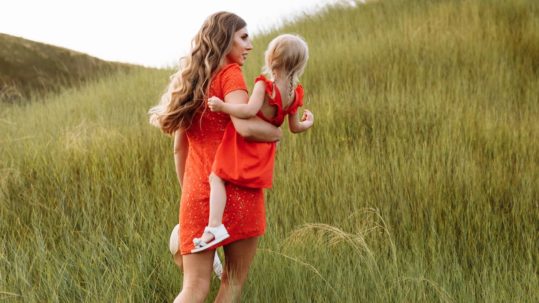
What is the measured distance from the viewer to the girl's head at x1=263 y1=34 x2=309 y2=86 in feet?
8.43

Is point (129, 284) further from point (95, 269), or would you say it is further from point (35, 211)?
point (35, 211)

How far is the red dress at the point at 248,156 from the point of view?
2613 millimetres

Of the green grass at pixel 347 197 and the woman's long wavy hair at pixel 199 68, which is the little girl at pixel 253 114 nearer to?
the woman's long wavy hair at pixel 199 68

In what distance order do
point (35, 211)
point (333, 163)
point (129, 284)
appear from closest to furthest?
point (129, 284), point (35, 211), point (333, 163)

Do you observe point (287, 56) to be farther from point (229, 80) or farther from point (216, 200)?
point (216, 200)

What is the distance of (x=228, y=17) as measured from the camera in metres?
2.70

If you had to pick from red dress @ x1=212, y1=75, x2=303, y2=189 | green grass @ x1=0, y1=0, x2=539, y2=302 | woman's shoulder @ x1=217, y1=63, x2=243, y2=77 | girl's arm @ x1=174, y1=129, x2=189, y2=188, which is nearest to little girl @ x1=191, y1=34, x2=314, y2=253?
red dress @ x1=212, y1=75, x2=303, y2=189

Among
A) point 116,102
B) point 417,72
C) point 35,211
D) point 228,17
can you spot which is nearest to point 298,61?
point 228,17

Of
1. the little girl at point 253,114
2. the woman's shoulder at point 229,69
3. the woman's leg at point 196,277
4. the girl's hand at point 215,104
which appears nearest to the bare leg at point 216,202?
the little girl at point 253,114

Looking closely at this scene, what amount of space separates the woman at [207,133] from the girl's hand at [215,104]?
73 millimetres

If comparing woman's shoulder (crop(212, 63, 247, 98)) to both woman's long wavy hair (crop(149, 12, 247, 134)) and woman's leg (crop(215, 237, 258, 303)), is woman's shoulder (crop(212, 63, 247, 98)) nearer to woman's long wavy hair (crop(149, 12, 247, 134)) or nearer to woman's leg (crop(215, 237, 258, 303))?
woman's long wavy hair (crop(149, 12, 247, 134))

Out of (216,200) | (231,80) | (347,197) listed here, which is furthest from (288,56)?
(347,197)

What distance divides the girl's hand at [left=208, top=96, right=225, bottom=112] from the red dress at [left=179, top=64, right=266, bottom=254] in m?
0.08

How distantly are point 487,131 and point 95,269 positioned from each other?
137 inches
